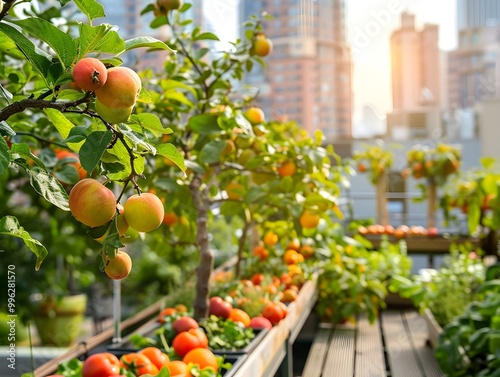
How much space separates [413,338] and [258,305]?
137 cm

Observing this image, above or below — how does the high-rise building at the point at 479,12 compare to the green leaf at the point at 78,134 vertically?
above

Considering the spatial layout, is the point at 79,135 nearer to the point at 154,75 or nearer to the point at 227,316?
the point at 227,316

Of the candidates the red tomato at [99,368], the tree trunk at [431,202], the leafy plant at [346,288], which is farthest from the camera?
the tree trunk at [431,202]

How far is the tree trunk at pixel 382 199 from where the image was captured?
5.63m

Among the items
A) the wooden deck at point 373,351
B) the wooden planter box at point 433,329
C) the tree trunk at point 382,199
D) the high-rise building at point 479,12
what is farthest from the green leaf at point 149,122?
the high-rise building at point 479,12

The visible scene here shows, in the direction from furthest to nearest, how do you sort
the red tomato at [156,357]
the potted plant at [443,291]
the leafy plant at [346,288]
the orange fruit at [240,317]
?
the leafy plant at [346,288] < the potted plant at [443,291] < the orange fruit at [240,317] < the red tomato at [156,357]

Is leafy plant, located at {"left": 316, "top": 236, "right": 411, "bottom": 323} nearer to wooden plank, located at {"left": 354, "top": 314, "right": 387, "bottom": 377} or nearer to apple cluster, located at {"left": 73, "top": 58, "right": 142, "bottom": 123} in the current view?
wooden plank, located at {"left": 354, "top": 314, "right": 387, "bottom": 377}

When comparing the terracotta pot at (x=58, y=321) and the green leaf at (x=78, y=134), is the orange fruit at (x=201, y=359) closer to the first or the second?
the green leaf at (x=78, y=134)

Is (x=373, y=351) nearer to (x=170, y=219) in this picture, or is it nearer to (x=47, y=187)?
(x=170, y=219)

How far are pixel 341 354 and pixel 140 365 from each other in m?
1.51

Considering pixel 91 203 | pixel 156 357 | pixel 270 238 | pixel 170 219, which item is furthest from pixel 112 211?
pixel 270 238

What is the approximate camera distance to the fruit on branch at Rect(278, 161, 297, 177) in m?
1.77

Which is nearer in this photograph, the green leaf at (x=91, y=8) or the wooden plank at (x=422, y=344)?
the green leaf at (x=91, y=8)

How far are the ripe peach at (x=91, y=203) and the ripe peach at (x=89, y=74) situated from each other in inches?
4.3
